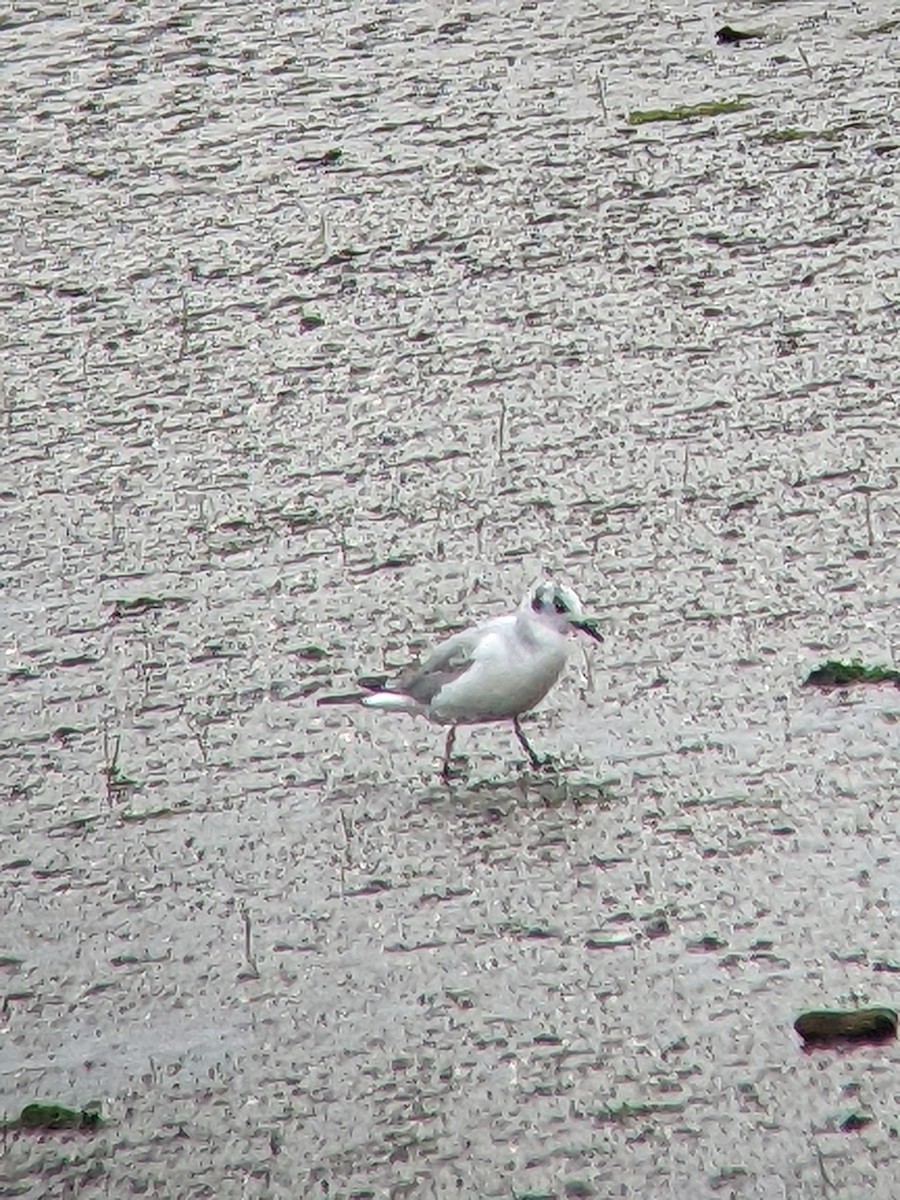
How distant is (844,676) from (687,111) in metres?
4.17

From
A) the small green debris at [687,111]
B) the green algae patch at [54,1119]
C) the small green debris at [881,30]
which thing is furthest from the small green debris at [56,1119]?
the small green debris at [881,30]

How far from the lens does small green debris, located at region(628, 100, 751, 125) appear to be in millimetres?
9539

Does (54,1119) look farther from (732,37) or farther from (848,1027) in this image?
(732,37)

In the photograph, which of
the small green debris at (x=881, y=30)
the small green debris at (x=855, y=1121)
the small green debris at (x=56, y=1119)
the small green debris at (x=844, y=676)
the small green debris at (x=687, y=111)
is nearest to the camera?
the small green debris at (x=855, y=1121)

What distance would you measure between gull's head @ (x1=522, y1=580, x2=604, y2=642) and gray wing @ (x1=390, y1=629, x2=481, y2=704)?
0.54 ft

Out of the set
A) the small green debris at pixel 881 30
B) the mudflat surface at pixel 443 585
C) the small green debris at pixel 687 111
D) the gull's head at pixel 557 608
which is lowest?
the small green debris at pixel 881 30

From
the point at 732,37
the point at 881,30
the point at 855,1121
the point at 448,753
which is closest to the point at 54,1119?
the point at 855,1121

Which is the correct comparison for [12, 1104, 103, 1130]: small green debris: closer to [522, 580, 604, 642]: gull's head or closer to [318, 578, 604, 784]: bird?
[318, 578, 604, 784]: bird

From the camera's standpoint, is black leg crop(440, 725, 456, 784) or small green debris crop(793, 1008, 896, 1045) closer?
small green debris crop(793, 1008, 896, 1045)

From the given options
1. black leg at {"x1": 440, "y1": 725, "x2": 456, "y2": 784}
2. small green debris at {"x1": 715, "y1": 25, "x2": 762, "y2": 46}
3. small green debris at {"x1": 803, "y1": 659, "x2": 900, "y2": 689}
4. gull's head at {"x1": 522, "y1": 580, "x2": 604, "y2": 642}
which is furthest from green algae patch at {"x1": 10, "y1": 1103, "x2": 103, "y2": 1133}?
small green debris at {"x1": 715, "y1": 25, "x2": 762, "y2": 46}

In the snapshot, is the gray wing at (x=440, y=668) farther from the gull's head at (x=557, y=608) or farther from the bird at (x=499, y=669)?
the gull's head at (x=557, y=608)

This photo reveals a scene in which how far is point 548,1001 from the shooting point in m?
4.74

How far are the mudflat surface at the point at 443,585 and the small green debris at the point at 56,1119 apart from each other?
1.9 inches

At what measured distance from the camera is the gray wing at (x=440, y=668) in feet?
18.5
